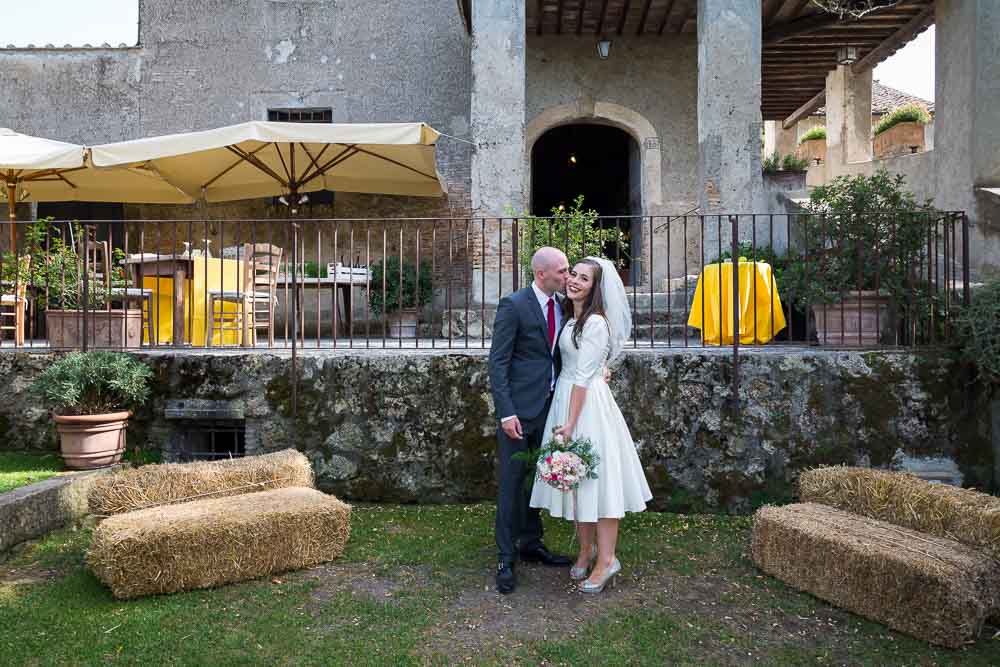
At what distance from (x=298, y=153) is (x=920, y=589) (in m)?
7.80

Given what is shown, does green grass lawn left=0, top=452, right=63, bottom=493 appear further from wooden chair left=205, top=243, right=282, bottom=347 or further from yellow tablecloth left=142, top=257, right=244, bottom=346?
yellow tablecloth left=142, top=257, right=244, bottom=346

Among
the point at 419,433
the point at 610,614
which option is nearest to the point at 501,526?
the point at 610,614

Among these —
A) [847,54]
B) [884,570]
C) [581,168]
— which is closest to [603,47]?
[847,54]

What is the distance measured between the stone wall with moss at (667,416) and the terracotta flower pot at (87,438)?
0.53 meters

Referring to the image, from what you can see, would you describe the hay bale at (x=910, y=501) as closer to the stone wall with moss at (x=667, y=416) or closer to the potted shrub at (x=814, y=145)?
the stone wall with moss at (x=667, y=416)

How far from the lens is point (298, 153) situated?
8.97 metres

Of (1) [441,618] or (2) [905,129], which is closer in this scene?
(1) [441,618]

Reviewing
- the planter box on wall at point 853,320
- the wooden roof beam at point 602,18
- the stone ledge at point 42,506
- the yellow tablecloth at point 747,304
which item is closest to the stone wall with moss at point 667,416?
the planter box on wall at point 853,320

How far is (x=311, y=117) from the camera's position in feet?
37.9

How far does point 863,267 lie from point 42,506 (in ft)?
19.3

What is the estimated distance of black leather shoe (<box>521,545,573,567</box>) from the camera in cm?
424

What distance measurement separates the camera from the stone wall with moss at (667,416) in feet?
16.8

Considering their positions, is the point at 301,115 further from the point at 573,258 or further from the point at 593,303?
the point at 593,303

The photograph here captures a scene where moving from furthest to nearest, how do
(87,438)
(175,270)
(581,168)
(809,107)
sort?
(809,107)
(581,168)
(175,270)
(87,438)
